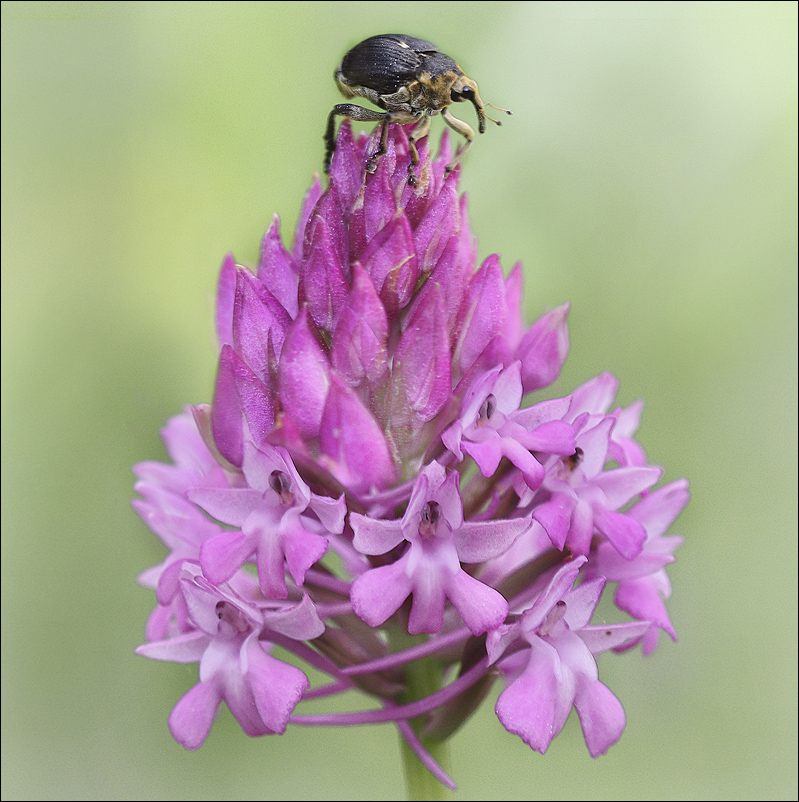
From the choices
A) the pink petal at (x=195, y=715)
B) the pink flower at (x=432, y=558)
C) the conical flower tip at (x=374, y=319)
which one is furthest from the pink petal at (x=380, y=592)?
the pink petal at (x=195, y=715)

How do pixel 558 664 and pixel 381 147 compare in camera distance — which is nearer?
pixel 558 664

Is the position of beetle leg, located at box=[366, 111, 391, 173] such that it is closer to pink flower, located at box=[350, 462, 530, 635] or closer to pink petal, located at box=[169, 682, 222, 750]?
pink flower, located at box=[350, 462, 530, 635]

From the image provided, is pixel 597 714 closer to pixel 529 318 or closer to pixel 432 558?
pixel 432 558

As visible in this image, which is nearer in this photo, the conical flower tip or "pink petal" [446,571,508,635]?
"pink petal" [446,571,508,635]

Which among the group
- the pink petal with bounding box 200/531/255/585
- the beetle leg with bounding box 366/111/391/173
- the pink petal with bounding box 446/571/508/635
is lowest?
the pink petal with bounding box 446/571/508/635

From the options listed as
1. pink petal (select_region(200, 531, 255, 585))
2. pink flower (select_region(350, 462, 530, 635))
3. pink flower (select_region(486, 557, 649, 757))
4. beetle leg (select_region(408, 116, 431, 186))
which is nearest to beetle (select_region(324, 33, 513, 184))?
beetle leg (select_region(408, 116, 431, 186))

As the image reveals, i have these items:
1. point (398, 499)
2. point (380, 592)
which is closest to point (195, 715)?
point (380, 592)
